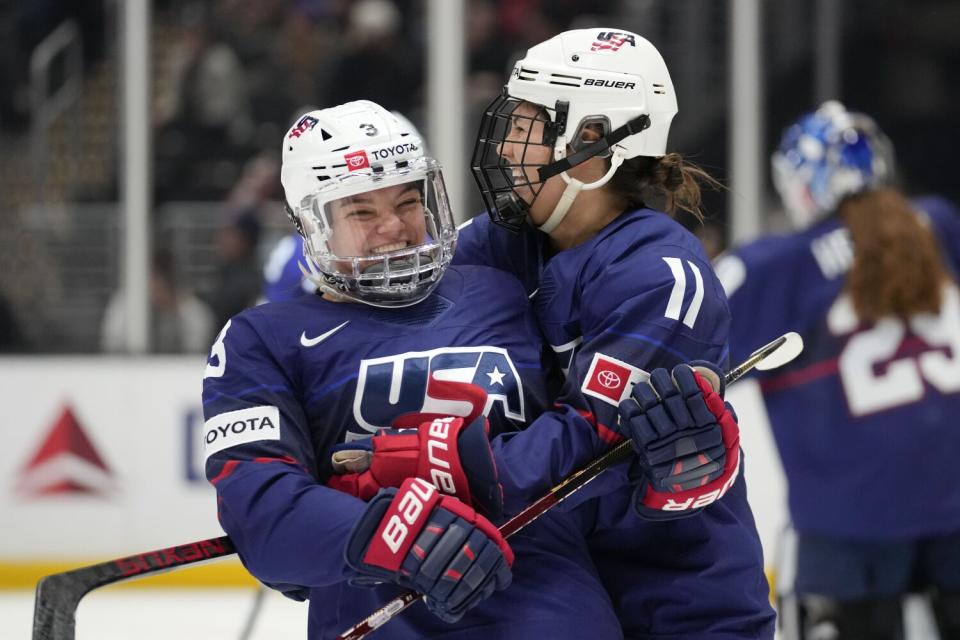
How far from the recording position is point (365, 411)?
5.41ft

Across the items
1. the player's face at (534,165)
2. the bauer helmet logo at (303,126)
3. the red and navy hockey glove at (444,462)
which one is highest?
the bauer helmet logo at (303,126)

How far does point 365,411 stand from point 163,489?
125 inches

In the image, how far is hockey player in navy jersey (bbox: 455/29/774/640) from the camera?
1.58m

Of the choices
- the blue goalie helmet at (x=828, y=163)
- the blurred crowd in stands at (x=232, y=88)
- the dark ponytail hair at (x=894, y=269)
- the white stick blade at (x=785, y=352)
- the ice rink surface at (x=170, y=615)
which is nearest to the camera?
the white stick blade at (x=785, y=352)

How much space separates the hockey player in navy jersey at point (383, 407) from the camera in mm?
1515

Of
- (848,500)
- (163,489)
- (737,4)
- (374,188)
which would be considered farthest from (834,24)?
(374,188)

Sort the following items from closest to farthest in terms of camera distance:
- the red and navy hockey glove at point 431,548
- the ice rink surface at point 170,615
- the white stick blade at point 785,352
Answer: the red and navy hockey glove at point 431,548 < the white stick blade at point 785,352 < the ice rink surface at point 170,615

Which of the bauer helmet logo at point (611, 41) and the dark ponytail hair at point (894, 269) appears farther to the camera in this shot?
the dark ponytail hair at point (894, 269)

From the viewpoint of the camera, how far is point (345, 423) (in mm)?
1666

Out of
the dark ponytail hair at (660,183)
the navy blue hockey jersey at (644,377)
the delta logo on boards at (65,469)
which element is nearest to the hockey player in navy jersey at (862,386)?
the dark ponytail hair at (660,183)

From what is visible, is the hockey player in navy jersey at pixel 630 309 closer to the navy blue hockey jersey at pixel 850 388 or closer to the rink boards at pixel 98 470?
the navy blue hockey jersey at pixel 850 388

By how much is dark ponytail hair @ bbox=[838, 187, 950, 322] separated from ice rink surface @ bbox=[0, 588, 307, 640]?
1.73m

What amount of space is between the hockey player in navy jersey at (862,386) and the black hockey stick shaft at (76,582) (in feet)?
5.43

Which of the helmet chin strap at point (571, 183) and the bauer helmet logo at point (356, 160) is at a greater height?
the bauer helmet logo at point (356, 160)
